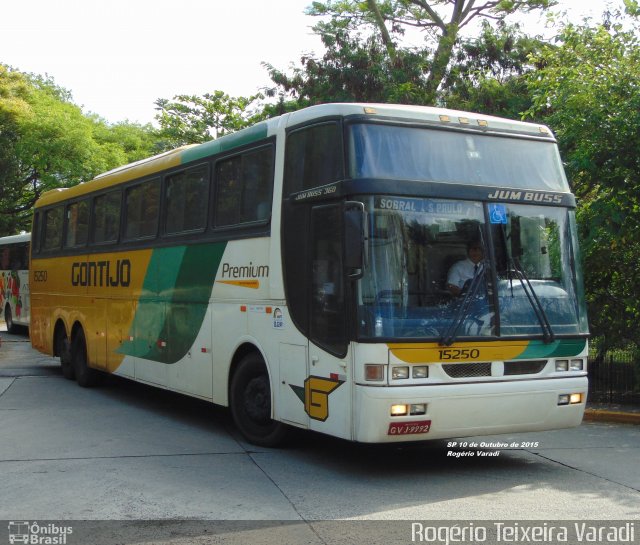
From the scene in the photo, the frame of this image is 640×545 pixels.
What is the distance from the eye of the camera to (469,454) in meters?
9.03

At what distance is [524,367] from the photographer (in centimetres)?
786

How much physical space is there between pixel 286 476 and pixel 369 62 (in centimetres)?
1848

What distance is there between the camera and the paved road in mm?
6598

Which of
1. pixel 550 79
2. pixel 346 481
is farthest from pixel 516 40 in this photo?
pixel 346 481

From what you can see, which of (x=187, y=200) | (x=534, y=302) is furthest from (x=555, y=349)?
(x=187, y=200)

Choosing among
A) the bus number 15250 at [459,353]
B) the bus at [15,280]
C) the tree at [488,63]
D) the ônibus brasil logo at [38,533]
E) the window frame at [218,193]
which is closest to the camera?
the ônibus brasil logo at [38,533]

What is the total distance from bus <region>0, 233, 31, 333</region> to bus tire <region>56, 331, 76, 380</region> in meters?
12.2

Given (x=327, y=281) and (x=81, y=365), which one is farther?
(x=81, y=365)

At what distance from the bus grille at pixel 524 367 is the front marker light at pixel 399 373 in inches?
40.8

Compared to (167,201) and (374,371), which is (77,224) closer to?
(167,201)

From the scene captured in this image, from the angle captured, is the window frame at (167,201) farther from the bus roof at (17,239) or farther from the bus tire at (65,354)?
the bus roof at (17,239)

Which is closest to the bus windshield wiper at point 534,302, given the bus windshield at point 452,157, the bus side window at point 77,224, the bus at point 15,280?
the bus windshield at point 452,157

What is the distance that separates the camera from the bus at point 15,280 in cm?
2798

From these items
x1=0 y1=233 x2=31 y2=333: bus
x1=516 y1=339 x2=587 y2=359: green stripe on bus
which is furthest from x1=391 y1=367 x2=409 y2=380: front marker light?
x1=0 y1=233 x2=31 y2=333: bus
